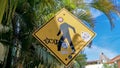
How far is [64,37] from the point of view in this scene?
3.60 metres

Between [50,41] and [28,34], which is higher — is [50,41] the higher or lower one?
the higher one

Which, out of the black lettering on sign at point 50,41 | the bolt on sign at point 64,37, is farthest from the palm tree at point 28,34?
the black lettering on sign at point 50,41

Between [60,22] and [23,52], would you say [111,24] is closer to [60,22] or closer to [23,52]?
[23,52]

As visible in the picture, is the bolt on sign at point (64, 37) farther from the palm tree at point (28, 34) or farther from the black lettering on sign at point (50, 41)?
the palm tree at point (28, 34)

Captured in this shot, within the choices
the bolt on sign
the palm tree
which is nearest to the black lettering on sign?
the bolt on sign

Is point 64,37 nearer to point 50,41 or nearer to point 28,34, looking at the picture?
point 50,41

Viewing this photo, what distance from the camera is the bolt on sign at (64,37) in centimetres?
357

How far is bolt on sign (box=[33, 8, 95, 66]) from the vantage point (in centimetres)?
357

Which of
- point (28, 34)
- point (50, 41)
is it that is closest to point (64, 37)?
point (50, 41)

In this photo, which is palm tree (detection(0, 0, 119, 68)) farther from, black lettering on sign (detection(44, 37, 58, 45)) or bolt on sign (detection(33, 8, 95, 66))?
black lettering on sign (detection(44, 37, 58, 45))

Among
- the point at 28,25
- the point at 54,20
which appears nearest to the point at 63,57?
the point at 54,20

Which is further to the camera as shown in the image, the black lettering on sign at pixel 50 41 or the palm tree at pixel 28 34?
the palm tree at pixel 28 34

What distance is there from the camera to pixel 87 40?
A: 378cm

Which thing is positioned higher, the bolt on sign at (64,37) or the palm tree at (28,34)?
the bolt on sign at (64,37)
